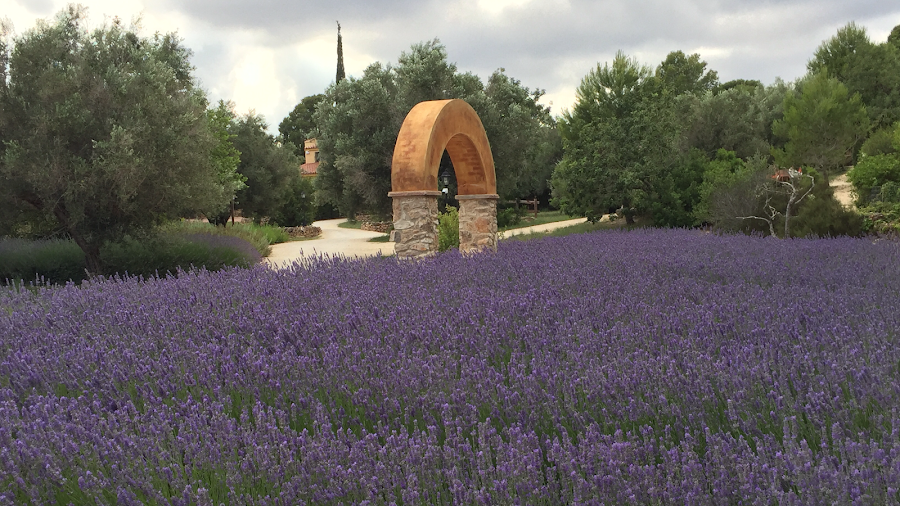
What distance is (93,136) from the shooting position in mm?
9539

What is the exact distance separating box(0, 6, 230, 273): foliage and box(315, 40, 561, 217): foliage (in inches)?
404

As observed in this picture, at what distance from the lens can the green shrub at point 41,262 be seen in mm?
10734

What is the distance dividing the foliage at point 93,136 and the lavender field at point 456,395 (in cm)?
474

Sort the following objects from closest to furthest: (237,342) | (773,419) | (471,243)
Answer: (773,419), (237,342), (471,243)

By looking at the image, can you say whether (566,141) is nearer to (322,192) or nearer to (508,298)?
(322,192)

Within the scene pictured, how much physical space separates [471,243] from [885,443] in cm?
894

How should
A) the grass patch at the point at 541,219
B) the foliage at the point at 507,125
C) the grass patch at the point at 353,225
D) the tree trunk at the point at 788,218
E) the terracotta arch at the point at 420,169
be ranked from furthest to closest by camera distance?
the grass patch at the point at 353,225, the grass patch at the point at 541,219, the foliage at the point at 507,125, the tree trunk at the point at 788,218, the terracotta arch at the point at 420,169

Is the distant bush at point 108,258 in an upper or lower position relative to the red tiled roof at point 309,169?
lower

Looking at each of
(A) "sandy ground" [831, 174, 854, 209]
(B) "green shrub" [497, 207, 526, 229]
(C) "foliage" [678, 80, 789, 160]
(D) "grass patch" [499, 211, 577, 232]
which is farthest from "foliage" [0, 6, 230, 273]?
(C) "foliage" [678, 80, 789, 160]

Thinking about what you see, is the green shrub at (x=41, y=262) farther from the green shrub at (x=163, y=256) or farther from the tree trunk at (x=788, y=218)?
the tree trunk at (x=788, y=218)

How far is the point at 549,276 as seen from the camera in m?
5.57

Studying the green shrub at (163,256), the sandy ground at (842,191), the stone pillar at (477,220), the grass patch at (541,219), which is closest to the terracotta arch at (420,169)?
the stone pillar at (477,220)

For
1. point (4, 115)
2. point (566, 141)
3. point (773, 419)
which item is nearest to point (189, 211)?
point (4, 115)

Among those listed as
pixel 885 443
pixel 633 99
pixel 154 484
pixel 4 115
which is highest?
pixel 633 99
